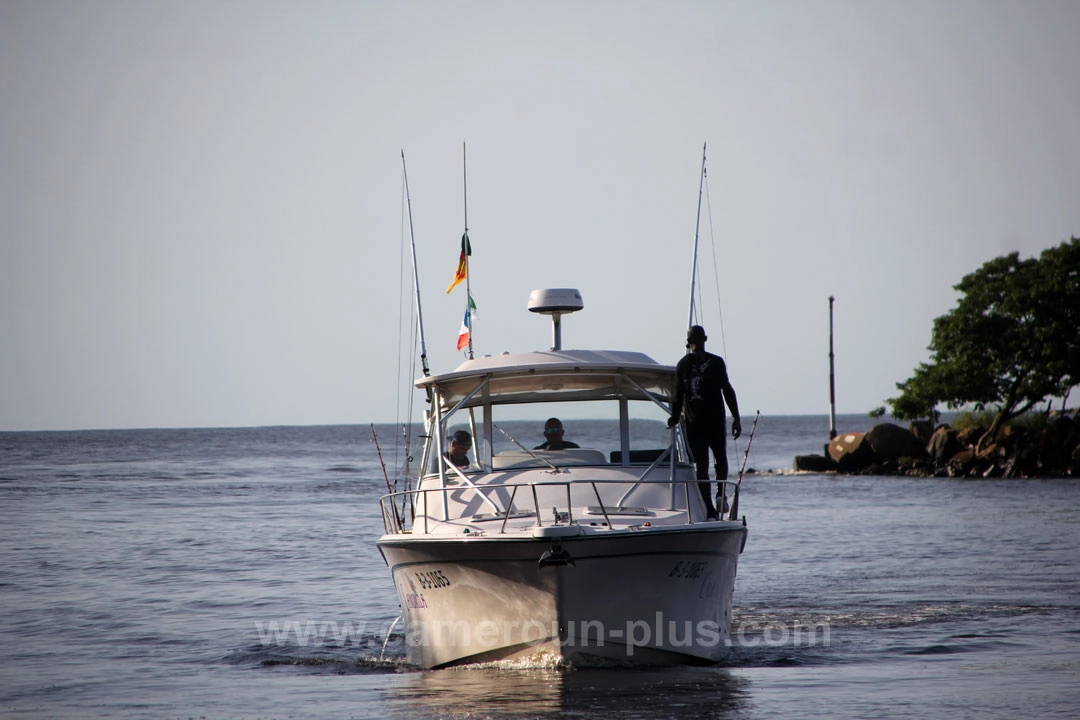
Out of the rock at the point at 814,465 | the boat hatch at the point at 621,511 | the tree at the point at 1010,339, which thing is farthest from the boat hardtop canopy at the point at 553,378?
the rock at the point at 814,465

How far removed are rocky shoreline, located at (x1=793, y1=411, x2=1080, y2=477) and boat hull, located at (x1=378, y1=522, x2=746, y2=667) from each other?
3282cm

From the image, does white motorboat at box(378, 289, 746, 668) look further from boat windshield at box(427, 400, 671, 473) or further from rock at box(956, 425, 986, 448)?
rock at box(956, 425, 986, 448)

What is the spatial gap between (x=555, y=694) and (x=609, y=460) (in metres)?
2.69

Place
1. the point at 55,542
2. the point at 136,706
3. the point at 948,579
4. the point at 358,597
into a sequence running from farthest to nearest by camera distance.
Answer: the point at 55,542
the point at 948,579
the point at 358,597
the point at 136,706

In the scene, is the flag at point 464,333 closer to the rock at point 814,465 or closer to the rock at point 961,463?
the rock at point 961,463

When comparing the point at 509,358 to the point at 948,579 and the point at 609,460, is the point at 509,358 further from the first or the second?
the point at 948,579

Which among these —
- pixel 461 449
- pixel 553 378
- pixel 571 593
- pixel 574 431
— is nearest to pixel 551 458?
pixel 574 431

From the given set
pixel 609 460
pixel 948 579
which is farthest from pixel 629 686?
pixel 948 579

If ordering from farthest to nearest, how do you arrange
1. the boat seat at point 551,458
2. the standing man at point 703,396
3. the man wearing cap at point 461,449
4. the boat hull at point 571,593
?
the man wearing cap at point 461,449 → the boat seat at point 551,458 → the standing man at point 703,396 → the boat hull at point 571,593

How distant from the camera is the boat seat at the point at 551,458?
Result: 38.2ft

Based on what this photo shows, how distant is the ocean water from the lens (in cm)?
1004

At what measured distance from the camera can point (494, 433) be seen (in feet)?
39.4

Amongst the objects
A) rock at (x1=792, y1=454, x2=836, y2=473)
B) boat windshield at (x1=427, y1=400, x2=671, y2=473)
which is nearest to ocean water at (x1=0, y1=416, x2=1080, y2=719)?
boat windshield at (x1=427, y1=400, x2=671, y2=473)

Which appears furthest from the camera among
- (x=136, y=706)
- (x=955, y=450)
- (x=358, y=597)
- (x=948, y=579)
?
(x=955, y=450)
